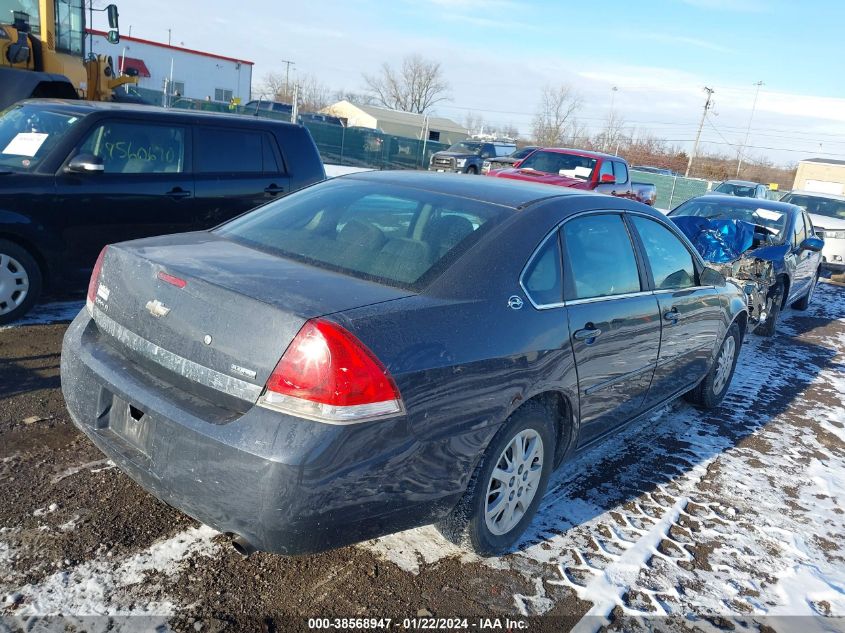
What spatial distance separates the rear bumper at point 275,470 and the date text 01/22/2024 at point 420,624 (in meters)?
0.37

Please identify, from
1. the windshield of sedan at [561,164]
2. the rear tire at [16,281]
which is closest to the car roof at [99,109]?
the rear tire at [16,281]

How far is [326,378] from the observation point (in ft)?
7.67

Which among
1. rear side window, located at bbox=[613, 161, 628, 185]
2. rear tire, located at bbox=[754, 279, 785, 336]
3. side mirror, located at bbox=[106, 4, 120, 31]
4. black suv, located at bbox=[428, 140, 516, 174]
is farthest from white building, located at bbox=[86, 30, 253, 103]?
rear tire, located at bbox=[754, 279, 785, 336]

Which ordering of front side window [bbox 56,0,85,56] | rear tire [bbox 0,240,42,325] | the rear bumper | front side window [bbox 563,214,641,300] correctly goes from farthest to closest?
front side window [bbox 56,0,85,56], rear tire [bbox 0,240,42,325], front side window [bbox 563,214,641,300], the rear bumper

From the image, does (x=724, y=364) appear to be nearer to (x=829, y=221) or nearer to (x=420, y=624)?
(x=420, y=624)

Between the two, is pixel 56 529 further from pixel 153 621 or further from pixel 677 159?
pixel 677 159


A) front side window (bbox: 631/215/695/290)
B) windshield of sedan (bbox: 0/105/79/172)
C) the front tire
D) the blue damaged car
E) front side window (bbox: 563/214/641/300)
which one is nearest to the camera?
the front tire

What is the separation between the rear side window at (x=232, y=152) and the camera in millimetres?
6309

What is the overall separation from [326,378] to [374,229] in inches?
45.0

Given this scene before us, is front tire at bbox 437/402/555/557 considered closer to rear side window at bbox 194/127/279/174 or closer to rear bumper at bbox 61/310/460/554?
rear bumper at bbox 61/310/460/554

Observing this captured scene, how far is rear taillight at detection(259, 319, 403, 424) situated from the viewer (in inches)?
92.2

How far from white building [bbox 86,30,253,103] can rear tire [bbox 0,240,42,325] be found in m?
50.5

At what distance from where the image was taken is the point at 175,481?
2.53m

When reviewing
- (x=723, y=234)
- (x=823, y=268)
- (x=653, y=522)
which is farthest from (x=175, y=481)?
(x=823, y=268)
